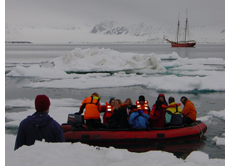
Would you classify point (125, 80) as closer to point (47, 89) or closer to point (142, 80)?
point (142, 80)

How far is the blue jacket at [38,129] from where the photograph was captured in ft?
7.97

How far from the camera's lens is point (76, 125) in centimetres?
546

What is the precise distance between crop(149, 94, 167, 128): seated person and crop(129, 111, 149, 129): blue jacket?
0.68 feet

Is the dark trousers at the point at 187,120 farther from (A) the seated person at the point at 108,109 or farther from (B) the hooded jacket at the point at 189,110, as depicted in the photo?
(A) the seated person at the point at 108,109

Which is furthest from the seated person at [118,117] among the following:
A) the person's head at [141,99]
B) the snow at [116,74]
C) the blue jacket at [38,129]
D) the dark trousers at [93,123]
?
the snow at [116,74]

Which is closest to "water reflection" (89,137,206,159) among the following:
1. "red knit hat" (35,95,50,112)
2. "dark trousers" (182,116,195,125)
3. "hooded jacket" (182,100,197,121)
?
"dark trousers" (182,116,195,125)

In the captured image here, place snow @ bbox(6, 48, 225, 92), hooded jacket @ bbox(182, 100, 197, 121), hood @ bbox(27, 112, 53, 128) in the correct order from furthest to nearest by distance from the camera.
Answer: snow @ bbox(6, 48, 225, 92), hooded jacket @ bbox(182, 100, 197, 121), hood @ bbox(27, 112, 53, 128)

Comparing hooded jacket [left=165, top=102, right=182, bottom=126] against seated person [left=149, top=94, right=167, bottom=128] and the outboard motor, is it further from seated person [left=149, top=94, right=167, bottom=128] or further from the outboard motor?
the outboard motor

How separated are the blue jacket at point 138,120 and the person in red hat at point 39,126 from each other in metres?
3.01

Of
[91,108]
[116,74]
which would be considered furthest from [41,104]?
[116,74]

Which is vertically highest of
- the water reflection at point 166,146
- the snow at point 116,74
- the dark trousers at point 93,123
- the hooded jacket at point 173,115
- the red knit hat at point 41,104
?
the snow at point 116,74

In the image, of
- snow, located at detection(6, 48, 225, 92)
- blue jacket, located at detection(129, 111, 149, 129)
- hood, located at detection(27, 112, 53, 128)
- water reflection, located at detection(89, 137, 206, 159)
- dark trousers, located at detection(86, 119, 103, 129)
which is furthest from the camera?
snow, located at detection(6, 48, 225, 92)

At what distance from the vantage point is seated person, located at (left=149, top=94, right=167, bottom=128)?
5.34m

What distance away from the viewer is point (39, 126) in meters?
2.43
